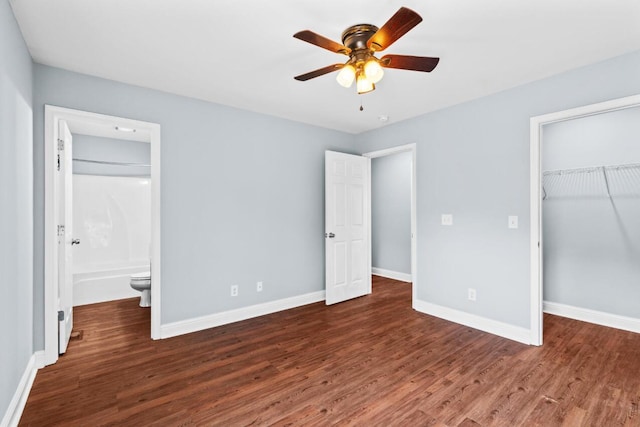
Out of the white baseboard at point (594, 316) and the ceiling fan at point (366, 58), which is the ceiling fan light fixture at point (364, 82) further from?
the white baseboard at point (594, 316)

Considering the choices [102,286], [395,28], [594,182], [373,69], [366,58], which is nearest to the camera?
[395,28]

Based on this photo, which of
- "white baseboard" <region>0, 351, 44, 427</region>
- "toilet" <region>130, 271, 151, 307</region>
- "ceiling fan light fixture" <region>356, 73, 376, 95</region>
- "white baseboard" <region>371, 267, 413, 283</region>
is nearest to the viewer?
"white baseboard" <region>0, 351, 44, 427</region>

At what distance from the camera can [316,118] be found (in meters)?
4.07

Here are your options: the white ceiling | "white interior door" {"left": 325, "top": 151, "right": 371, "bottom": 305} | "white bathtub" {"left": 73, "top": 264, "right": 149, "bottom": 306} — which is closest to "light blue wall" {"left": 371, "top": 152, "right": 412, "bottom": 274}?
"white interior door" {"left": 325, "top": 151, "right": 371, "bottom": 305}

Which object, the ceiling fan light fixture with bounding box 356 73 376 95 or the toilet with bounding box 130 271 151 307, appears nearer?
the ceiling fan light fixture with bounding box 356 73 376 95

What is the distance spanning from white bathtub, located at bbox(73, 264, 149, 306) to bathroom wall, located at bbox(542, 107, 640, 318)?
5707 millimetres

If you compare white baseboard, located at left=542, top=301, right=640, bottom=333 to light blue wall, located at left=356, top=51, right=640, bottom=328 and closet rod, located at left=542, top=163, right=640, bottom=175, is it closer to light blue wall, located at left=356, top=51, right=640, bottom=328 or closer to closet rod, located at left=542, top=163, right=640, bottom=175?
light blue wall, located at left=356, top=51, right=640, bottom=328

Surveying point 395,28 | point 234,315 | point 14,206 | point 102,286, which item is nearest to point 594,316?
point 395,28

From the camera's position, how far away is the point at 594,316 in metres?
3.50

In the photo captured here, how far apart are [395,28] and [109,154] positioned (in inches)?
178

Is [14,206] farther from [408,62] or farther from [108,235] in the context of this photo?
[108,235]

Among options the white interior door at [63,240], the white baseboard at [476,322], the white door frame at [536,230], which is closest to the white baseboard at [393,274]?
the white baseboard at [476,322]

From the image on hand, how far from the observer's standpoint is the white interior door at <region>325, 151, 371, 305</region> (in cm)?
426

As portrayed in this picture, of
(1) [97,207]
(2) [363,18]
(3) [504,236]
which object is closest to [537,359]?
(3) [504,236]
